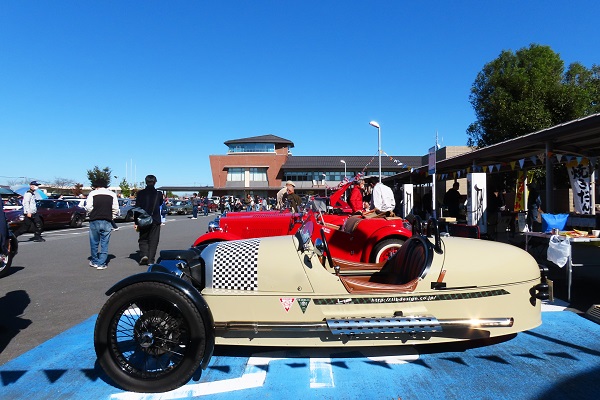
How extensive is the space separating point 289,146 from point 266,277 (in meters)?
55.1

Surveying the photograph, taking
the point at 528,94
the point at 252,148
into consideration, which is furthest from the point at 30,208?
the point at 252,148

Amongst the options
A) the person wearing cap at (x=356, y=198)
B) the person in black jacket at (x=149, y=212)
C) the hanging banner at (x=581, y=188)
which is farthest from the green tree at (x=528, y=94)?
the person in black jacket at (x=149, y=212)

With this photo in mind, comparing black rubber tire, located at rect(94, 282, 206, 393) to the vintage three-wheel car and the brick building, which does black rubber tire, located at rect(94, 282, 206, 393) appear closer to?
the vintage three-wheel car

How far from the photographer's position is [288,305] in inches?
114

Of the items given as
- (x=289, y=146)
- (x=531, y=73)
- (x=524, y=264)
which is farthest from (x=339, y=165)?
(x=524, y=264)

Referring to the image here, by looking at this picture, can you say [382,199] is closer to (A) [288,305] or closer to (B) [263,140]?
(A) [288,305]

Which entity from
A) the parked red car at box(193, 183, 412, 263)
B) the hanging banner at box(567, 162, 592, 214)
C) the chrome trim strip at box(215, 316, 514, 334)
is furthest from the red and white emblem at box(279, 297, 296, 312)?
the hanging banner at box(567, 162, 592, 214)

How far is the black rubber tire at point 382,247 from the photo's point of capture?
18.6 feet

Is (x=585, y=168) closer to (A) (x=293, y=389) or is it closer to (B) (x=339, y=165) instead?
(A) (x=293, y=389)

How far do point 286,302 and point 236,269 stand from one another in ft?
1.54

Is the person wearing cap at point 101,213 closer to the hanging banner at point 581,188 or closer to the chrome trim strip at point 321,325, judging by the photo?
the chrome trim strip at point 321,325

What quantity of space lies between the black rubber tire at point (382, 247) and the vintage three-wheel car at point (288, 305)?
2.34 meters

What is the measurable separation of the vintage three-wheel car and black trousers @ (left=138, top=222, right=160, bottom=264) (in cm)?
402

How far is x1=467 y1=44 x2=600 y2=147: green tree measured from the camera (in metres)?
19.0
